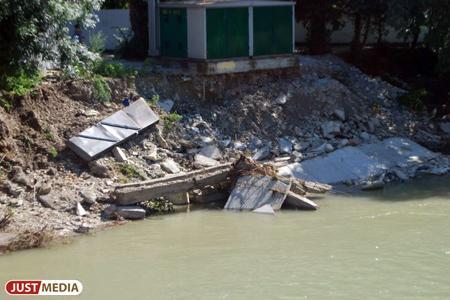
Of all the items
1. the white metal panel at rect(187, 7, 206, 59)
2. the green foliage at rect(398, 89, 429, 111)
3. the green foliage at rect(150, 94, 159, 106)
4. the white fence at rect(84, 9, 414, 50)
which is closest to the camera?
the green foliage at rect(150, 94, 159, 106)

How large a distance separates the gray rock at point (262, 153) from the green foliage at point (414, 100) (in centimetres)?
570

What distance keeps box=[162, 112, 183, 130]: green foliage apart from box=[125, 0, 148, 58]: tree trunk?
4201 millimetres

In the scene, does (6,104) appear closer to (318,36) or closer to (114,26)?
(114,26)

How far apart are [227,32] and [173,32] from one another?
57.5 inches

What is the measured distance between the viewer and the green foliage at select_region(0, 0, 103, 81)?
16.9m

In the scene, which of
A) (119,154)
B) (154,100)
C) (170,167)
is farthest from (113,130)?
(154,100)

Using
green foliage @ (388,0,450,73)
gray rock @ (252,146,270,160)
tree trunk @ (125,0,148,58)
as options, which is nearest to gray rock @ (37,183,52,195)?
gray rock @ (252,146,270,160)

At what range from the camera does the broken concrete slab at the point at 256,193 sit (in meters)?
18.2

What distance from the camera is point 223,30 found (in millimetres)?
23000

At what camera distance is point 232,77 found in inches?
908

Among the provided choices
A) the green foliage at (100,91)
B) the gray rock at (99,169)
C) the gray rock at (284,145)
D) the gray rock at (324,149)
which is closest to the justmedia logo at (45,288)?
the gray rock at (99,169)

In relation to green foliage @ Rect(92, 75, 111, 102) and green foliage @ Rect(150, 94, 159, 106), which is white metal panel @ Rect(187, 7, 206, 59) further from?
green foliage @ Rect(92, 75, 111, 102)

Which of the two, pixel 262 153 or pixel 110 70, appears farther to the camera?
pixel 110 70

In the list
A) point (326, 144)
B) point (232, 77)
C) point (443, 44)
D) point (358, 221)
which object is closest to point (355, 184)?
point (326, 144)
